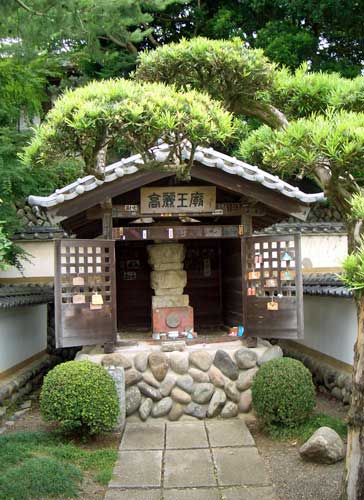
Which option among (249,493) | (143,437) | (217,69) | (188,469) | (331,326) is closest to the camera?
(249,493)

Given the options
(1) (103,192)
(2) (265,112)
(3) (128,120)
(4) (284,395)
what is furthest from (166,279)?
(3) (128,120)

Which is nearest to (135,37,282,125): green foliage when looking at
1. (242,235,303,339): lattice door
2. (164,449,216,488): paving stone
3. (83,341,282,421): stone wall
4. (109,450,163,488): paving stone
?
(242,235,303,339): lattice door

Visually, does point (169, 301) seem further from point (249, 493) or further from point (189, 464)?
point (249, 493)

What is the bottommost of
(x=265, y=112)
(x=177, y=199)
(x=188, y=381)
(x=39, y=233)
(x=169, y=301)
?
(x=188, y=381)

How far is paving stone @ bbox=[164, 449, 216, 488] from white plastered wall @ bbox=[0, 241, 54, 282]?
26.6 feet

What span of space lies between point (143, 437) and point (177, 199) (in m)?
3.79

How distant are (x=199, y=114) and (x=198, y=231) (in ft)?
14.7

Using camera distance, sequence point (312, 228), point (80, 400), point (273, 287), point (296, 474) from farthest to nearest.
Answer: point (312, 228), point (273, 287), point (80, 400), point (296, 474)

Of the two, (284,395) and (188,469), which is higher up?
(284,395)

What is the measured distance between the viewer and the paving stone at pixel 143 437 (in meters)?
7.06

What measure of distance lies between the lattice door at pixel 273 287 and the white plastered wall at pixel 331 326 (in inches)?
44.5

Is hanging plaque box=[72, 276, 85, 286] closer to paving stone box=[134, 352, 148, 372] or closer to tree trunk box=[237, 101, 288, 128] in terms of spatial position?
paving stone box=[134, 352, 148, 372]

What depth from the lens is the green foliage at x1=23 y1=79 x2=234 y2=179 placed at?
15.0 feet

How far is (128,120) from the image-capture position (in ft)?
15.1
